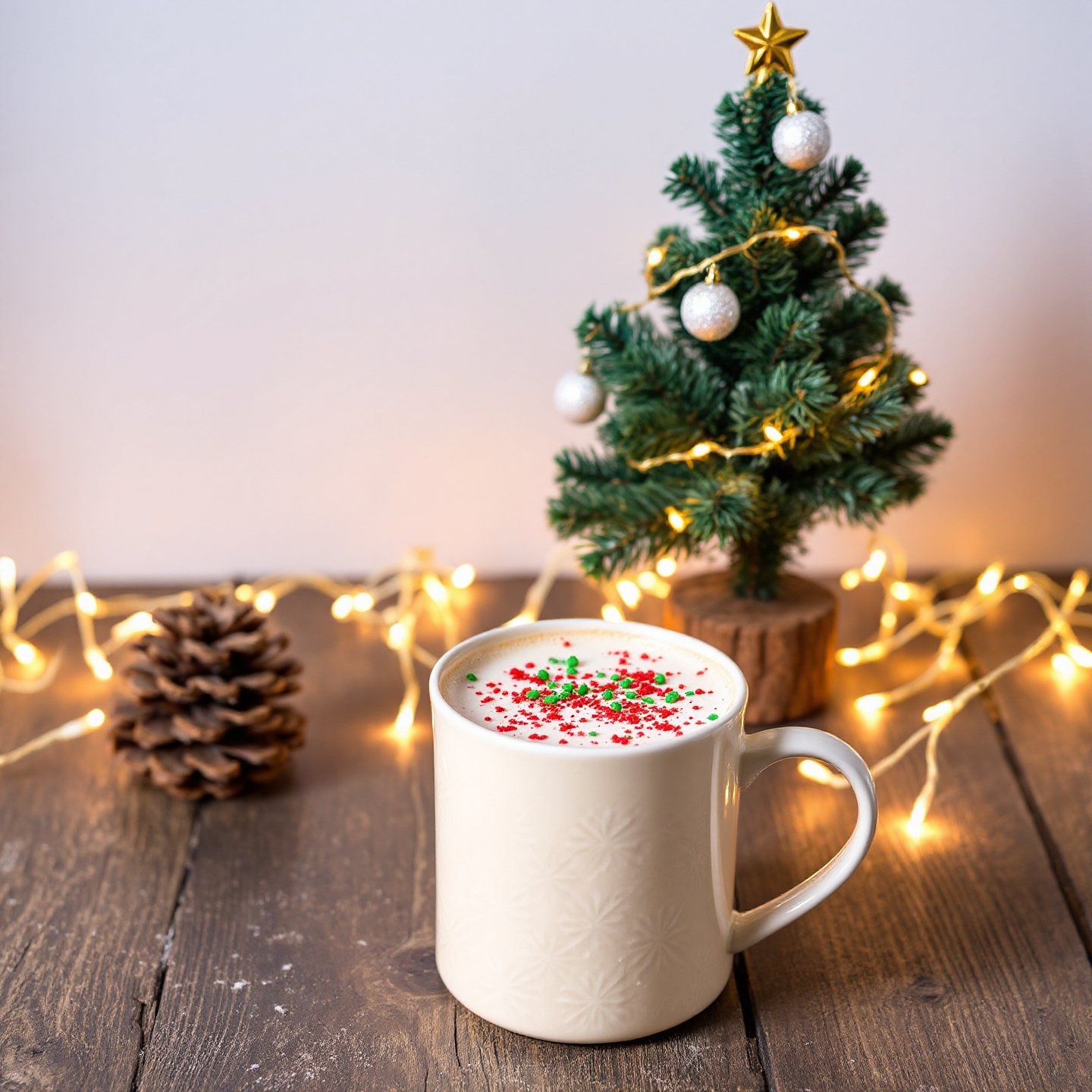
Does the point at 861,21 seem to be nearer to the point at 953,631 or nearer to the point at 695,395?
the point at 695,395

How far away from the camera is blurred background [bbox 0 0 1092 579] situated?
916mm

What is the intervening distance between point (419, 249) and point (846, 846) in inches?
23.5

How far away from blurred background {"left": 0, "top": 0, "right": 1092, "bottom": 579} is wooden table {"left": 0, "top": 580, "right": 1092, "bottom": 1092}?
0.24 m

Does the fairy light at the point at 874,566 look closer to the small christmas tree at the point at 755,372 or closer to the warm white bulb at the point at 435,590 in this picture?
the small christmas tree at the point at 755,372

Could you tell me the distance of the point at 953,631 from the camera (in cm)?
95

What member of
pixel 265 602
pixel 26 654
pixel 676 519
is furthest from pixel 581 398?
pixel 26 654

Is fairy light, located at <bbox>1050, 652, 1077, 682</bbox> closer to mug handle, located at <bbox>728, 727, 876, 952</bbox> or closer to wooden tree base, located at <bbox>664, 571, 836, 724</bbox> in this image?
wooden tree base, located at <bbox>664, 571, 836, 724</bbox>

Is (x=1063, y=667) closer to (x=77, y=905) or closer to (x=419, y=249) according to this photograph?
(x=419, y=249)

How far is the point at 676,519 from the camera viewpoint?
2.59ft

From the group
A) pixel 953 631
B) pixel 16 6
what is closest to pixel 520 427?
pixel 953 631

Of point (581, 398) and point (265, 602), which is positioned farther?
point (265, 602)

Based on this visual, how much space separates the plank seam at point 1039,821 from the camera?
641 mm

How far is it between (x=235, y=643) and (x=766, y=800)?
337mm

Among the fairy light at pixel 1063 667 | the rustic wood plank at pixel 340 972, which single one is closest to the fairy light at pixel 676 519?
the rustic wood plank at pixel 340 972
